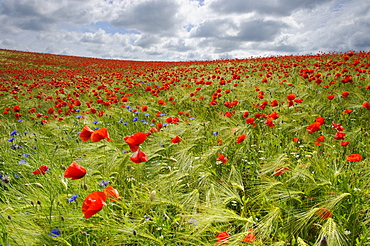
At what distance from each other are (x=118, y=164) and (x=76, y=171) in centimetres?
71

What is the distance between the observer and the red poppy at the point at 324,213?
1301 mm

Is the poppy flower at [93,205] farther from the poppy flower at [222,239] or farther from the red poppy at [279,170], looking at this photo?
the red poppy at [279,170]

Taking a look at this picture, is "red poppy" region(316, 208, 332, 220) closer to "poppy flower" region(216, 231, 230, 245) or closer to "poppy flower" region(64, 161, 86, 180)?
"poppy flower" region(216, 231, 230, 245)

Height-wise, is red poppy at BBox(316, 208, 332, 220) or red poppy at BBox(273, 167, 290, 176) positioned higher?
red poppy at BBox(273, 167, 290, 176)

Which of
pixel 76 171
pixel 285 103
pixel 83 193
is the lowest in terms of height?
pixel 83 193

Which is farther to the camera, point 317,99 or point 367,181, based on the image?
point 317,99

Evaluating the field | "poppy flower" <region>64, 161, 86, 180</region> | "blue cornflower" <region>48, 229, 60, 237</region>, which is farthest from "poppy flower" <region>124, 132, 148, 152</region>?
"blue cornflower" <region>48, 229, 60, 237</region>

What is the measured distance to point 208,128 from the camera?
3.06m

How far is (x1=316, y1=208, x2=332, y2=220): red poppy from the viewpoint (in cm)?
130

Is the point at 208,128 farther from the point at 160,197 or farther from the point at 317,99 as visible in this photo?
the point at 317,99

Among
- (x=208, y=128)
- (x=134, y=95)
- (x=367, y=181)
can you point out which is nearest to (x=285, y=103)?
(x=208, y=128)

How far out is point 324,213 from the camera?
4.37ft

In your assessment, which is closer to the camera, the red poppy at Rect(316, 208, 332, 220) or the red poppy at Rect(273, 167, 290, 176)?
the red poppy at Rect(316, 208, 332, 220)

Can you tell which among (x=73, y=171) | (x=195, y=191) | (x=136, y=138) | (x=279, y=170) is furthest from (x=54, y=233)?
(x=279, y=170)
